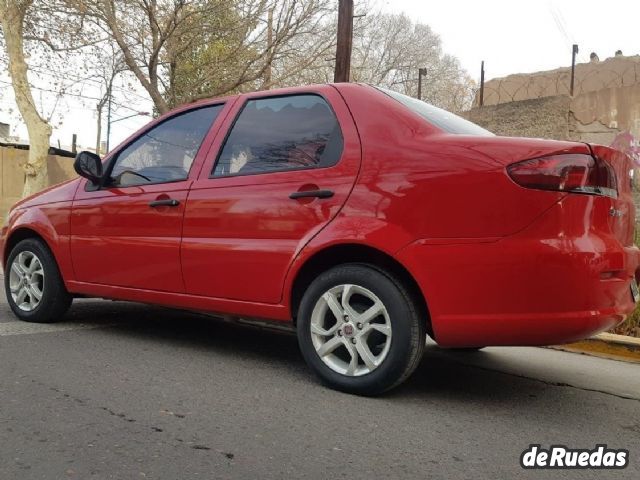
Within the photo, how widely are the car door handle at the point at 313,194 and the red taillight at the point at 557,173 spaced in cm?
97

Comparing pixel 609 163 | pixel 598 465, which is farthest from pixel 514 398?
pixel 609 163

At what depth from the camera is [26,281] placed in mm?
5055

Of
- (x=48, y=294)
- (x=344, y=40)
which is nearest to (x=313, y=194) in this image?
(x=48, y=294)

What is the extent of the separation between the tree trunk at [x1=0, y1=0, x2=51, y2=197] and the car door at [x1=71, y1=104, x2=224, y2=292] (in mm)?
13430

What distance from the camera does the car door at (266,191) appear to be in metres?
3.51

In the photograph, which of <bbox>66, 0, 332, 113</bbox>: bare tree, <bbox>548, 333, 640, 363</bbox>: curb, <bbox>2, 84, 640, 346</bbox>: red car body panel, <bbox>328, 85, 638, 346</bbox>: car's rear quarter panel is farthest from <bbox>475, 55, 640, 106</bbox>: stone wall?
<bbox>328, 85, 638, 346</bbox>: car's rear quarter panel

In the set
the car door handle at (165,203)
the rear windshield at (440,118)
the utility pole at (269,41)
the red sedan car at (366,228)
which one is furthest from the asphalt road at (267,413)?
the utility pole at (269,41)

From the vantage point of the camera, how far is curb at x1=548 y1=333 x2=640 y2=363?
16.6ft

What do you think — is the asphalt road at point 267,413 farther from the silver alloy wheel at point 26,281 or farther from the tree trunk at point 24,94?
the tree trunk at point 24,94

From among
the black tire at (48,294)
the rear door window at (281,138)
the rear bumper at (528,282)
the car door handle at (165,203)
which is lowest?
the black tire at (48,294)

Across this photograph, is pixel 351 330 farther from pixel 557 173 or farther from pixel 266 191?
pixel 557 173

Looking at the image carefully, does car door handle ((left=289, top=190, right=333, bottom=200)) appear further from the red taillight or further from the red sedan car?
the red taillight

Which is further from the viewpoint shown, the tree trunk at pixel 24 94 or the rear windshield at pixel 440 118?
the tree trunk at pixel 24 94

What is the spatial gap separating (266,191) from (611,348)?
10.8ft
